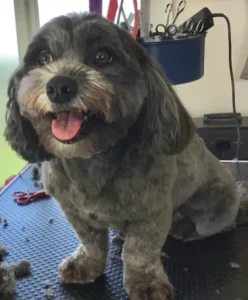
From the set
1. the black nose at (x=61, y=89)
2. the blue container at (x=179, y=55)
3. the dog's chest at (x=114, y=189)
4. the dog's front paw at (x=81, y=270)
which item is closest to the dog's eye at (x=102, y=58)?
the black nose at (x=61, y=89)

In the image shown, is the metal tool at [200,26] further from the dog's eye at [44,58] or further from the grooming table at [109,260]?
the dog's eye at [44,58]

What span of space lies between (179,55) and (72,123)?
0.76 metres

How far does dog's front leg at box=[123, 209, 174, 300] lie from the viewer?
1056 mm

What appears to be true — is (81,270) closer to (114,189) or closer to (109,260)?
(109,260)

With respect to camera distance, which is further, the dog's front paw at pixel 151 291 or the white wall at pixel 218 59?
the white wall at pixel 218 59

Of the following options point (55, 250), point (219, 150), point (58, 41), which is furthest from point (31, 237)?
point (219, 150)

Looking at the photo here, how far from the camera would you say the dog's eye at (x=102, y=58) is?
3.03 ft

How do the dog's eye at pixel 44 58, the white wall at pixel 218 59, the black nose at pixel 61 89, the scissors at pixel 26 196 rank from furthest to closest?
1. the white wall at pixel 218 59
2. the scissors at pixel 26 196
3. the dog's eye at pixel 44 58
4. the black nose at pixel 61 89

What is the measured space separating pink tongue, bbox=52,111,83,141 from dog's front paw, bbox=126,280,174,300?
1.24 ft

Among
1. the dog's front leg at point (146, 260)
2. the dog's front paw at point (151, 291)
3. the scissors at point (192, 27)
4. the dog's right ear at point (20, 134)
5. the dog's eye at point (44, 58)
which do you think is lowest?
the dog's front paw at point (151, 291)

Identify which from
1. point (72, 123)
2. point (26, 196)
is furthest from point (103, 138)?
point (26, 196)

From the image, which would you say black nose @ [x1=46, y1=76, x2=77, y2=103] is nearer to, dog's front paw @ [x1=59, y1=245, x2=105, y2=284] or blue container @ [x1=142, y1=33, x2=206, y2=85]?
dog's front paw @ [x1=59, y1=245, x2=105, y2=284]

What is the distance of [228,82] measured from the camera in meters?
2.73

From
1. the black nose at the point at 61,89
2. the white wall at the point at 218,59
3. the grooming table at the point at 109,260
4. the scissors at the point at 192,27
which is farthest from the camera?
the white wall at the point at 218,59
